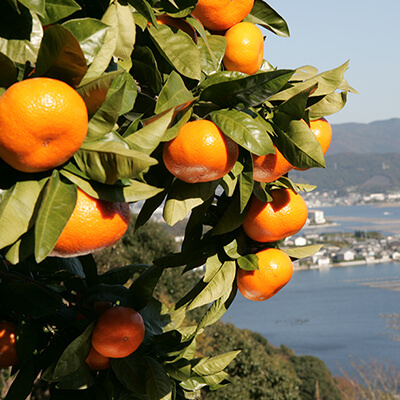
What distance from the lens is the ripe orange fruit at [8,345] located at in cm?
108

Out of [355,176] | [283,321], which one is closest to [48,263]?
[283,321]

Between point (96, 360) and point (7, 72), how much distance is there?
759 mm

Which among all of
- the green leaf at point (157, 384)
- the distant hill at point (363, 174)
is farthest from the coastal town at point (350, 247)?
the green leaf at point (157, 384)

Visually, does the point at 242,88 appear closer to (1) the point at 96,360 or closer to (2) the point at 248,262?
(2) the point at 248,262

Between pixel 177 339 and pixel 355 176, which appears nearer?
pixel 177 339

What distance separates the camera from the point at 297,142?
81cm

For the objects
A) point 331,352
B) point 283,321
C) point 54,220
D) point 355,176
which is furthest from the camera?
point 355,176

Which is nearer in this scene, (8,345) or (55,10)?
(55,10)

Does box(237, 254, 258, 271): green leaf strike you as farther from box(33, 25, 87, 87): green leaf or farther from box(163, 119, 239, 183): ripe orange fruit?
box(33, 25, 87, 87): green leaf

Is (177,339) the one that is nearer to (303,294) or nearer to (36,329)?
(36,329)

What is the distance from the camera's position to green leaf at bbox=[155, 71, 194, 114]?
72 cm

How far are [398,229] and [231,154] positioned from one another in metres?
54.1

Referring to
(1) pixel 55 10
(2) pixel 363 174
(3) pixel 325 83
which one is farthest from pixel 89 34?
(2) pixel 363 174

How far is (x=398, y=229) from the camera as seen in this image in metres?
50.7
